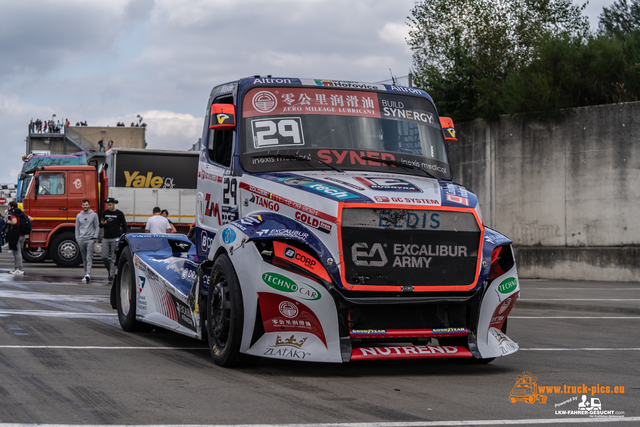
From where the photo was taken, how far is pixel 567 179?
2167 centimetres

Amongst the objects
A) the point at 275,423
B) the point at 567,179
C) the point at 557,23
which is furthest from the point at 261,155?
the point at 557,23

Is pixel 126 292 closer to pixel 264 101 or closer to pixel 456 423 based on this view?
pixel 264 101

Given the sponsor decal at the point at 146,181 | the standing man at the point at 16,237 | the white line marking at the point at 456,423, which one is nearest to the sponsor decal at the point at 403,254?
the white line marking at the point at 456,423

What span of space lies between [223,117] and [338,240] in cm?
205

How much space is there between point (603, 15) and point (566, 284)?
139ft

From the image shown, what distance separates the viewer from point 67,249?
23922 millimetres

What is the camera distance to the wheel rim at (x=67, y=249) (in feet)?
78.3

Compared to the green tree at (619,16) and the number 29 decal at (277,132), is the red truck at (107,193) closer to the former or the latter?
the number 29 decal at (277,132)

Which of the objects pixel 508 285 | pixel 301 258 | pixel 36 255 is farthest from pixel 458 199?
pixel 36 255

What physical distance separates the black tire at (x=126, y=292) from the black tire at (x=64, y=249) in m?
14.4

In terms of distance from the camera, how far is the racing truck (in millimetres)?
6324

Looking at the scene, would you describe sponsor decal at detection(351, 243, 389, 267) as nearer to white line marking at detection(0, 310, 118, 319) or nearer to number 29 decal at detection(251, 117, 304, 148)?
number 29 decal at detection(251, 117, 304, 148)

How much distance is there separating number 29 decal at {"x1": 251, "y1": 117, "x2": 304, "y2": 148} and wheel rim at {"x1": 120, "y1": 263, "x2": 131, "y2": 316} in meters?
3.13

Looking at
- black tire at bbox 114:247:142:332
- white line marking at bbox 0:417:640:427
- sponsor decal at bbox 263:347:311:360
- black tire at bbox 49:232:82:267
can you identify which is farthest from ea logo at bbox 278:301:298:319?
black tire at bbox 49:232:82:267
